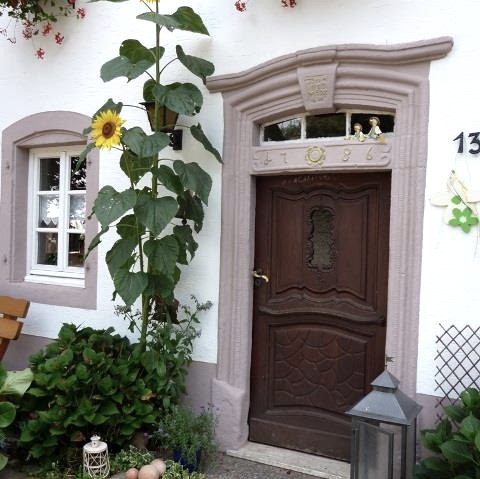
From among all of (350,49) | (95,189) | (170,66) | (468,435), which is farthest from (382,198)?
(95,189)

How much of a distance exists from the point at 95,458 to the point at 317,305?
1828 millimetres

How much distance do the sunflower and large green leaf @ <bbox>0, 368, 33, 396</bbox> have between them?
170cm

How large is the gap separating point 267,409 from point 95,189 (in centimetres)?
235

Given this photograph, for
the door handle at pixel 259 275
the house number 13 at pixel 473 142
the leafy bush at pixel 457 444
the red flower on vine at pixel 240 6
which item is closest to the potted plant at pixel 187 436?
the door handle at pixel 259 275

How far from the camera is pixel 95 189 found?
523cm

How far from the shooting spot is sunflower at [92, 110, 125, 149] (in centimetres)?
405

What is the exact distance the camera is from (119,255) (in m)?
4.24

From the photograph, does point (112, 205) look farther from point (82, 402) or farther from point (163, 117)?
point (82, 402)

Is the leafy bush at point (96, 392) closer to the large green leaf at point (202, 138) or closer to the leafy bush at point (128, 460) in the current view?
the leafy bush at point (128, 460)

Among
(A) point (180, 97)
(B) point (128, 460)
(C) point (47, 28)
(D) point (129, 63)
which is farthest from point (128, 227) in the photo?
(C) point (47, 28)

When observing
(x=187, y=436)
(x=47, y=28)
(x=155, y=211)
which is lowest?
(x=187, y=436)

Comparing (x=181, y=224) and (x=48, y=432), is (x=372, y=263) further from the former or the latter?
(x=48, y=432)

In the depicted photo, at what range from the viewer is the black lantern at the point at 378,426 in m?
3.11

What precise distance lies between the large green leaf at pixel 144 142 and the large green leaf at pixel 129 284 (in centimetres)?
82
